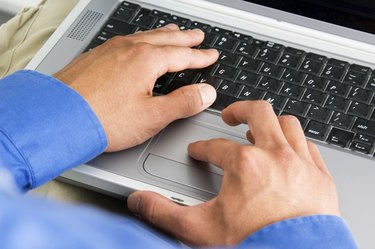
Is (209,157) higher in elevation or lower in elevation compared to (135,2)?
lower

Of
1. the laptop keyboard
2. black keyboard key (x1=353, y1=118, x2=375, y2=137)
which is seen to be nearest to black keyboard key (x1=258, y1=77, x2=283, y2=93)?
the laptop keyboard

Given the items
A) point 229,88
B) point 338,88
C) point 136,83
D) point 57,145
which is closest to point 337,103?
point 338,88

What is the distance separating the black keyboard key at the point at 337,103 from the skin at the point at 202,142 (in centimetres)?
10

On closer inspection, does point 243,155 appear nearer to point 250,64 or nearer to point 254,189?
point 254,189

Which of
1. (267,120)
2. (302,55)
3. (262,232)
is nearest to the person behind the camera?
(262,232)

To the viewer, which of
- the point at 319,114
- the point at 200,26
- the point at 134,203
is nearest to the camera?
the point at 134,203

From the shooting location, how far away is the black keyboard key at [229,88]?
0.95 metres

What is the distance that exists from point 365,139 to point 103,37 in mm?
366

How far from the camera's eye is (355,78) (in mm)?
973

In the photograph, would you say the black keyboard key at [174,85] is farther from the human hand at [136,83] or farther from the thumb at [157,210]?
the thumb at [157,210]

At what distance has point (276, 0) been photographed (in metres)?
1.02

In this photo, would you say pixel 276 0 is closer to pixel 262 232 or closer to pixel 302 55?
pixel 302 55

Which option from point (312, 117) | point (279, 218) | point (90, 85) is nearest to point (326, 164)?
point (312, 117)

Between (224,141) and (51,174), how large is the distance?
0.63 ft
